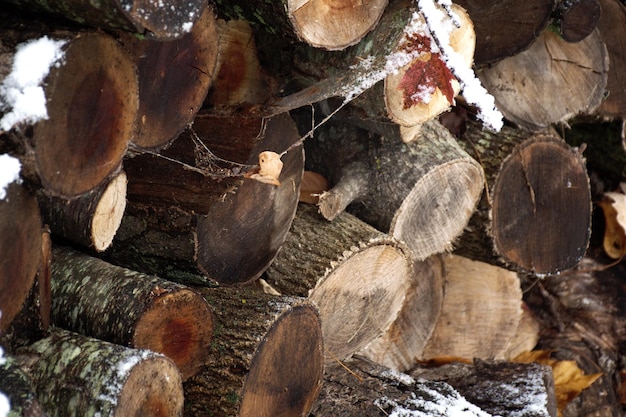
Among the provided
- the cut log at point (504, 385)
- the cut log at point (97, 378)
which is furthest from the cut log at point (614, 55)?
the cut log at point (97, 378)

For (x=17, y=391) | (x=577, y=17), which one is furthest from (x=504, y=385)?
(x=17, y=391)

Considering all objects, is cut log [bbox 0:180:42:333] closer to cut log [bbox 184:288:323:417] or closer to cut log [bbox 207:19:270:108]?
cut log [bbox 184:288:323:417]

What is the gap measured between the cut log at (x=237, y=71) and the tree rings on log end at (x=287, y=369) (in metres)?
0.69

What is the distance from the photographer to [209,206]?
2.19 metres

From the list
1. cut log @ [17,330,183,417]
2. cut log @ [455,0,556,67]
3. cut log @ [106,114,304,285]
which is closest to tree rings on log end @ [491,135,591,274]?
cut log @ [455,0,556,67]

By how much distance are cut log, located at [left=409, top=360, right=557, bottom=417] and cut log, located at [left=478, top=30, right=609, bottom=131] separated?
3.31 ft

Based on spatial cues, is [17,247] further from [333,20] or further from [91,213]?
[333,20]

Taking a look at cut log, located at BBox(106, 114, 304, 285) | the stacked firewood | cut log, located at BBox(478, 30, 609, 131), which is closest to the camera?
the stacked firewood

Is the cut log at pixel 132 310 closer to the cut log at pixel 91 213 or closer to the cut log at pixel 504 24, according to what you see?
the cut log at pixel 91 213

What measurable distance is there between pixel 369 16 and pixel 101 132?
898mm

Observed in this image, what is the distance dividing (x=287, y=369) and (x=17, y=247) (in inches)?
33.5

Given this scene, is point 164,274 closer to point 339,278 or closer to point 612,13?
point 339,278

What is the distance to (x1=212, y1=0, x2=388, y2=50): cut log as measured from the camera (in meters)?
2.03

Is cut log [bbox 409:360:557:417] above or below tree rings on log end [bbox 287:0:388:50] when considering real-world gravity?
below
